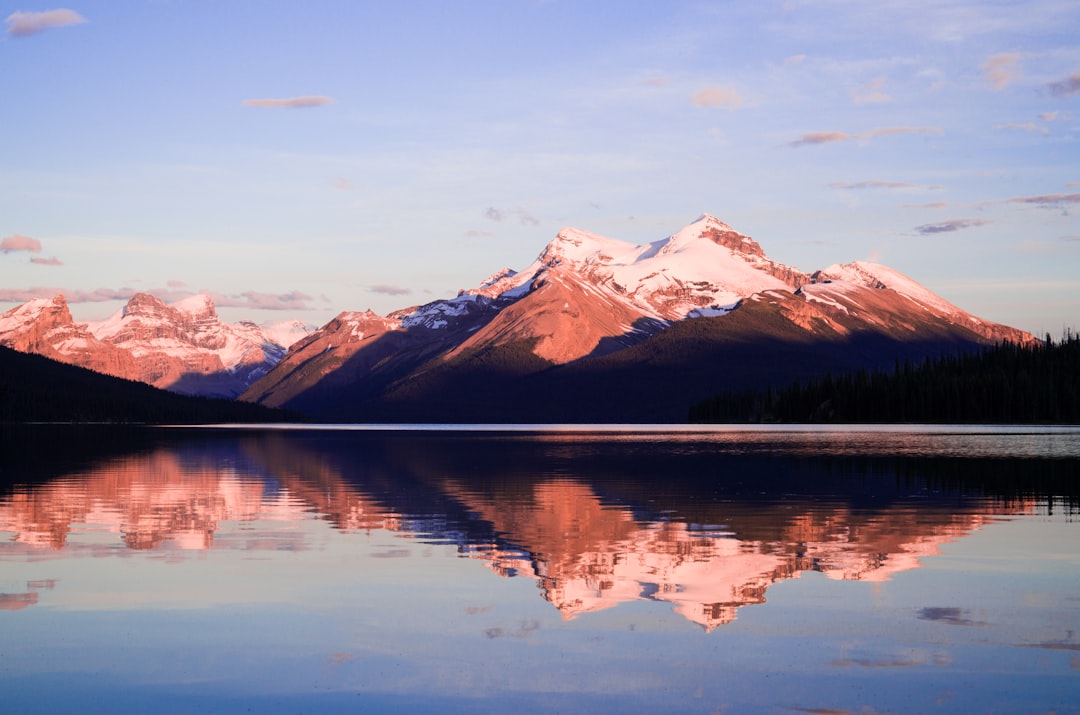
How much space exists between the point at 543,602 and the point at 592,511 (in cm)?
2517

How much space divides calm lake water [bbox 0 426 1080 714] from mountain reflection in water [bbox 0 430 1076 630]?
0.84ft

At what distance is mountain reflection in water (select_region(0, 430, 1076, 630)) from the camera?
35.9 m

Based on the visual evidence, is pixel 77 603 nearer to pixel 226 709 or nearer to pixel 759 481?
pixel 226 709

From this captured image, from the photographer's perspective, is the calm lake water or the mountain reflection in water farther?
the mountain reflection in water

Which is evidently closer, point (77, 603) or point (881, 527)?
point (77, 603)

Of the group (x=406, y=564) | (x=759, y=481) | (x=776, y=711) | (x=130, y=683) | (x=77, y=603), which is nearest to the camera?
(x=776, y=711)

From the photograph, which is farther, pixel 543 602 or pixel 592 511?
pixel 592 511

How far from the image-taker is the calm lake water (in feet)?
72.3

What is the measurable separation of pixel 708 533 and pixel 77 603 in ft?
77.5

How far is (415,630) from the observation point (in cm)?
2745

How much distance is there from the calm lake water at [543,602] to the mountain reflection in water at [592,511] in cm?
26

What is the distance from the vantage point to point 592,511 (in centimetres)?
5581

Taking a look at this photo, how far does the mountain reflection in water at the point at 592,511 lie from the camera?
35938mm

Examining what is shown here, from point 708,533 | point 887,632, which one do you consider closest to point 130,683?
point 887,632
